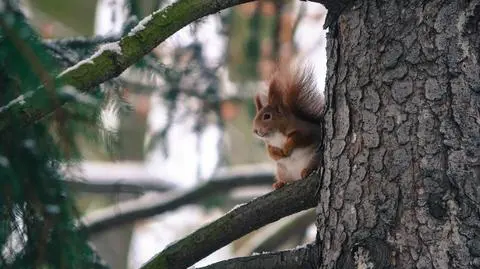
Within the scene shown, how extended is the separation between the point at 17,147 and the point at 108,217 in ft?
6.82

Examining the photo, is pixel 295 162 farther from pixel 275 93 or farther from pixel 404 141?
pixel 404 141

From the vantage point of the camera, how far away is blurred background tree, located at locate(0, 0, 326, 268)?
4.10 feet

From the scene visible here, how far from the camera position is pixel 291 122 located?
1930 millimetres

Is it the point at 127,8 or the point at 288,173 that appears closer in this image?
the point at 288,173

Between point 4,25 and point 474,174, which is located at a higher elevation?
point 4,25

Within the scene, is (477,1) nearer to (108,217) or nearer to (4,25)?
(4,25)

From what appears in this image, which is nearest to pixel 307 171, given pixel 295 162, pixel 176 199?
pixel 295 162

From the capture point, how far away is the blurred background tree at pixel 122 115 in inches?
49.2

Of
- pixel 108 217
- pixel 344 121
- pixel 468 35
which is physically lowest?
pixel 108 217

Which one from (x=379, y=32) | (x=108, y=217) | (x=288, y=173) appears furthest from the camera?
(x=108, y=217)

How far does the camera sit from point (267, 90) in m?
2.04

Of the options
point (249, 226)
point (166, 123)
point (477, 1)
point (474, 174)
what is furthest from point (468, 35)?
point (166, 123)

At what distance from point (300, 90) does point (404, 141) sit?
478 mm

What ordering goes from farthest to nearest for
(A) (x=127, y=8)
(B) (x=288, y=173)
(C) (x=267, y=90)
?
1. (A) (x=127, y=8)
2. (C) (x=267, y=90)
3. (B) (x=288, y=173)
